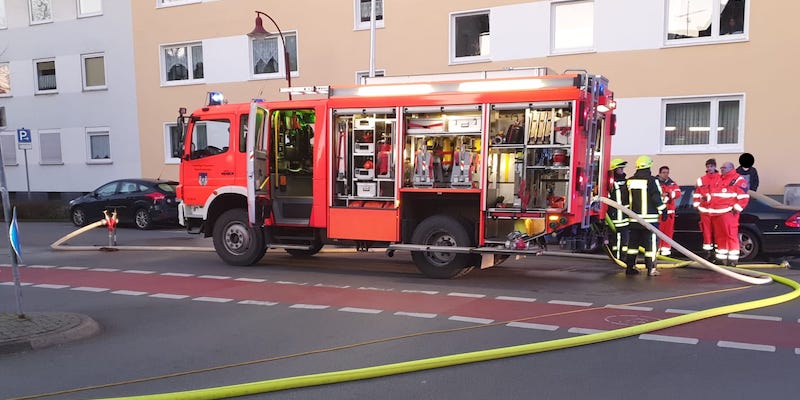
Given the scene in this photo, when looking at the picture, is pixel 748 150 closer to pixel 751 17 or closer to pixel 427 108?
pixel 751 17

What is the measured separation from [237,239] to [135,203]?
27.4 feet

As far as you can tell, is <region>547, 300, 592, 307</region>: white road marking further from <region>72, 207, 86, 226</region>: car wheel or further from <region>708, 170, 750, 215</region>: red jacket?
<region>72, 207, 86, 226</region>: car wheel

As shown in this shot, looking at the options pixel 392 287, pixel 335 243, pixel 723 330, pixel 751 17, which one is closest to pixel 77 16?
pixel 335 243

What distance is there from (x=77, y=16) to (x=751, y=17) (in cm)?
2324

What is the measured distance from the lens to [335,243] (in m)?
9.33

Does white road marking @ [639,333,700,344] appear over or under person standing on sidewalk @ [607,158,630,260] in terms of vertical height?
under

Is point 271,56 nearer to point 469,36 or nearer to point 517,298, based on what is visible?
point 469,36

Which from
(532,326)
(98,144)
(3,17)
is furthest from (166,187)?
(3,17)

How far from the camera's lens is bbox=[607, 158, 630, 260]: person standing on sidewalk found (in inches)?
363

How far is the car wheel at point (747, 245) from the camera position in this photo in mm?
10172

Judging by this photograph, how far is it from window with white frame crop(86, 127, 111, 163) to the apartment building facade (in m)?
0.04

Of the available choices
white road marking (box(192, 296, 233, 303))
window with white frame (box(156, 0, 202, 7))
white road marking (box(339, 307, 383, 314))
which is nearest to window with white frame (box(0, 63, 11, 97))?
window with white frame (box(156, 0, 202, 7))

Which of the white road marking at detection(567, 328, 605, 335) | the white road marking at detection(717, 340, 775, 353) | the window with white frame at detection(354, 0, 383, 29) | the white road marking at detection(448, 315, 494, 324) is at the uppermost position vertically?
the window with white frame at detection(354, 0, 383, 29)

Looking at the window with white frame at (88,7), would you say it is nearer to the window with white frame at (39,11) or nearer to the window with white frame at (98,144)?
the window with white frame at (39,11)
